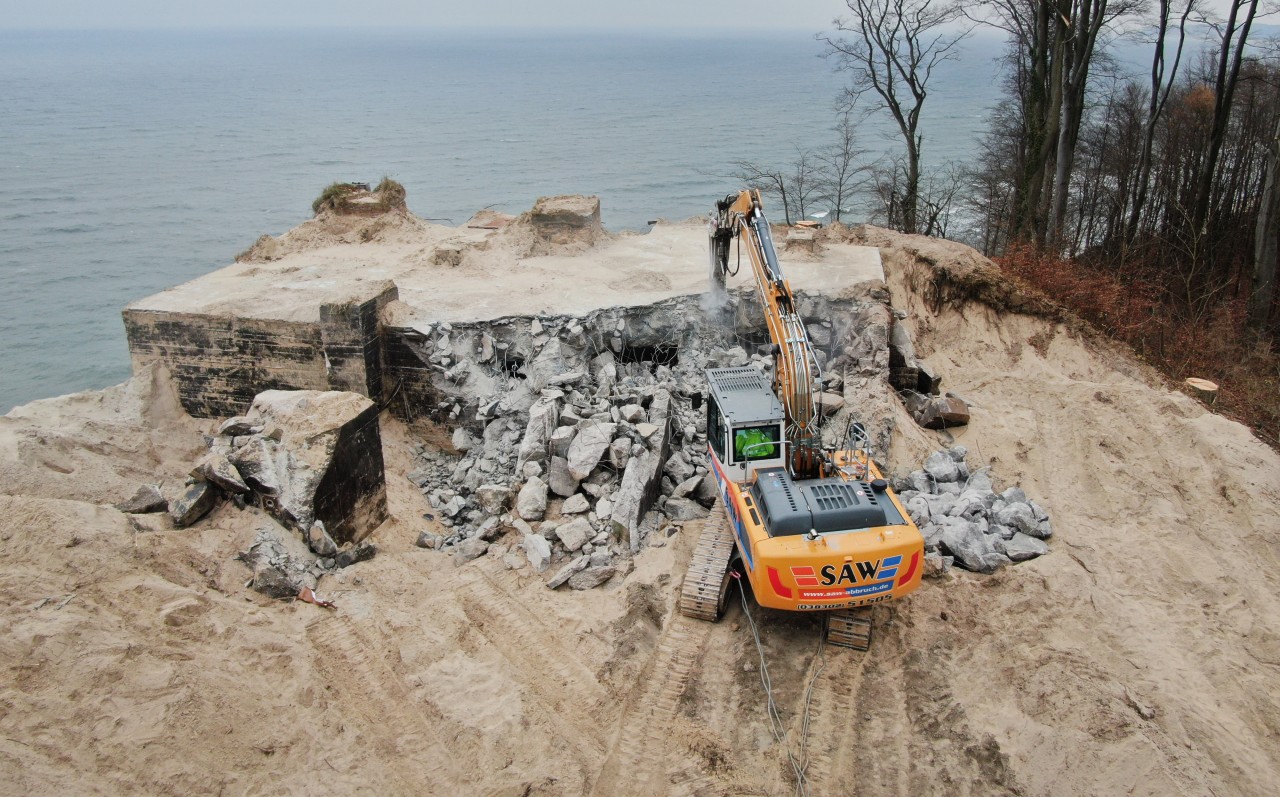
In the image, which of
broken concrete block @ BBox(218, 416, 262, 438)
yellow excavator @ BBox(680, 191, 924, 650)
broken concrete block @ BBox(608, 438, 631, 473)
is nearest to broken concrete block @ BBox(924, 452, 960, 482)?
yellow excavator @ BBox(680, 191, 924, 650)

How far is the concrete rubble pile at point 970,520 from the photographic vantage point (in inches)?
386

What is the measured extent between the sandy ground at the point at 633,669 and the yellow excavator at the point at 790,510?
55cm

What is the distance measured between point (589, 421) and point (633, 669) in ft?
14.3

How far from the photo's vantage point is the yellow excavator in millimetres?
8055

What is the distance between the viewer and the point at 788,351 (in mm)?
9430

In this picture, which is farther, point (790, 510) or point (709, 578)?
point (709, 578)

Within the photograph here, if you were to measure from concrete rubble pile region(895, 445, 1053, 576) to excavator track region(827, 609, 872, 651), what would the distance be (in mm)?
1326

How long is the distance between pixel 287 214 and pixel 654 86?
69.6 meters

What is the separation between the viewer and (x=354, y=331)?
13711 mm

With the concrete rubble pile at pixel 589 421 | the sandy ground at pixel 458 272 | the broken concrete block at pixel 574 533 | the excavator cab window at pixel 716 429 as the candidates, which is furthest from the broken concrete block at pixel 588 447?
the sandy ground at pixel 458 272

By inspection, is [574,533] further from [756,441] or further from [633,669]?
[756,441]

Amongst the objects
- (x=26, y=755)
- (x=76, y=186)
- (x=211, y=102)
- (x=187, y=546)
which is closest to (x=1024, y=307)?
(x=187, y=546)

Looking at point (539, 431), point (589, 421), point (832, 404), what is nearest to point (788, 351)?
point (832, 404)

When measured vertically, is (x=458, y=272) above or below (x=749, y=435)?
above
